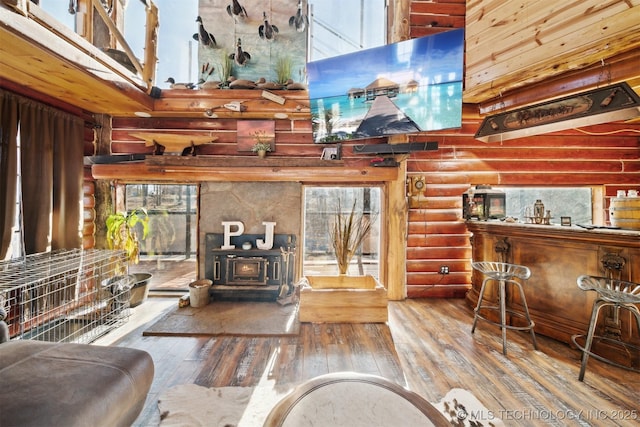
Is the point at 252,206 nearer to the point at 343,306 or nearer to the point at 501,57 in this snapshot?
the point at 343,306

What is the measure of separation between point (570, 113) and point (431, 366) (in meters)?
2.59

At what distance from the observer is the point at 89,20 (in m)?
2.79

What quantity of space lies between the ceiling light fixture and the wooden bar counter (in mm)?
977

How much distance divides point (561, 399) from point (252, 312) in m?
3.03

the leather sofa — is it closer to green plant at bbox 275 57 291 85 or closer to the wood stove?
the wood stove

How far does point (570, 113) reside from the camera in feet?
8.50

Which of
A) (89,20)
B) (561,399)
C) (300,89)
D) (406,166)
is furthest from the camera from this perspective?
(406,166)

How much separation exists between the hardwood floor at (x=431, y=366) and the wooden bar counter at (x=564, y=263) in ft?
0.87

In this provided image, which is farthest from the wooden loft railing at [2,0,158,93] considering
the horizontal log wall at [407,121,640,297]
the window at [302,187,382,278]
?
the horizontal log wall at [407,121,640,297]

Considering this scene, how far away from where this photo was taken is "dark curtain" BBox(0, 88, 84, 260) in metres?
3.04

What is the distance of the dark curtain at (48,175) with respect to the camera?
9.96 ft

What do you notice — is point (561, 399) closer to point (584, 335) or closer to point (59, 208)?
point (584, 335)

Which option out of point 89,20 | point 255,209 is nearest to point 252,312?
point 255,209

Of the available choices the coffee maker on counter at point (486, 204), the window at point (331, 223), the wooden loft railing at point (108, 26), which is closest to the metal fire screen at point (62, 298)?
the wooden loft railing at point (108, 26)
